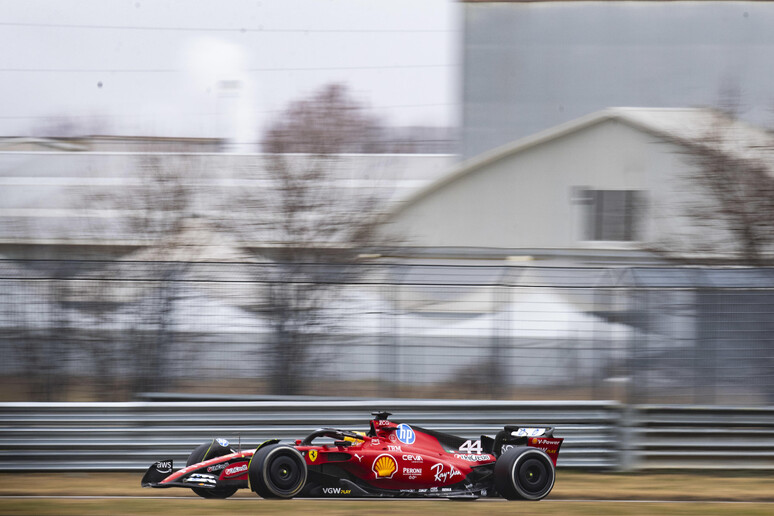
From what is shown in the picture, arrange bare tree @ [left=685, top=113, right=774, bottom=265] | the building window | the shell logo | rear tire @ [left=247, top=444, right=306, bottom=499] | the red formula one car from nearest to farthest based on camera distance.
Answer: rear tire @ [left=247, top=444, right=306, bottom=499], the red formula one car, the shell logo, bare tree @ [left=685, top=113, right=774, bottom=265], the building window

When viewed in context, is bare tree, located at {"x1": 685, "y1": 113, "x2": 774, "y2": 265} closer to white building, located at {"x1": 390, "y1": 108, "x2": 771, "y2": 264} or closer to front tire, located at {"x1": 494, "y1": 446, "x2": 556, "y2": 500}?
white building, located at {"x1": 390, "y1": 108, "x2": 771, "y2": 264}

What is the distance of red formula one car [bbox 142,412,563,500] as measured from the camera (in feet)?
22.2

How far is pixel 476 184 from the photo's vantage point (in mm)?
18688

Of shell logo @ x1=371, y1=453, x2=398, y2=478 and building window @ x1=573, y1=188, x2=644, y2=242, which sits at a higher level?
building window @ x1=573, y1=188, x2=644, y2=242

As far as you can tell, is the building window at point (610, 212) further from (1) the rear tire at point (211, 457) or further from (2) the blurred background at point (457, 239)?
(1) the rear tire at point (211, 457)

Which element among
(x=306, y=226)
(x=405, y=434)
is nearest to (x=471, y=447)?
(x=405, y=434)

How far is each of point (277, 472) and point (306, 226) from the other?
6614mm

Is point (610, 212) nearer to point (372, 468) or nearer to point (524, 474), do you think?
point (524, 474)

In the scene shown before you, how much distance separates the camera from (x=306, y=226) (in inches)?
512

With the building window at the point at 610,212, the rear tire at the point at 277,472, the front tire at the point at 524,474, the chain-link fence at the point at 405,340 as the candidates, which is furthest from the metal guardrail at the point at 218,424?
the building window at the point at 610,212

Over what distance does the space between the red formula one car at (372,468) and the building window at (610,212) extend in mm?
11147

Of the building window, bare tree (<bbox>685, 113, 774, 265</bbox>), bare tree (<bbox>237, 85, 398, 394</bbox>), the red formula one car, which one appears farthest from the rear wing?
the building window

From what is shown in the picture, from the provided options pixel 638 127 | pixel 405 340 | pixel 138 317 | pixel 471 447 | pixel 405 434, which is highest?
pixel 638 127

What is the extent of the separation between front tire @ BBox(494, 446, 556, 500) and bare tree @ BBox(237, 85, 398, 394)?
333cm
